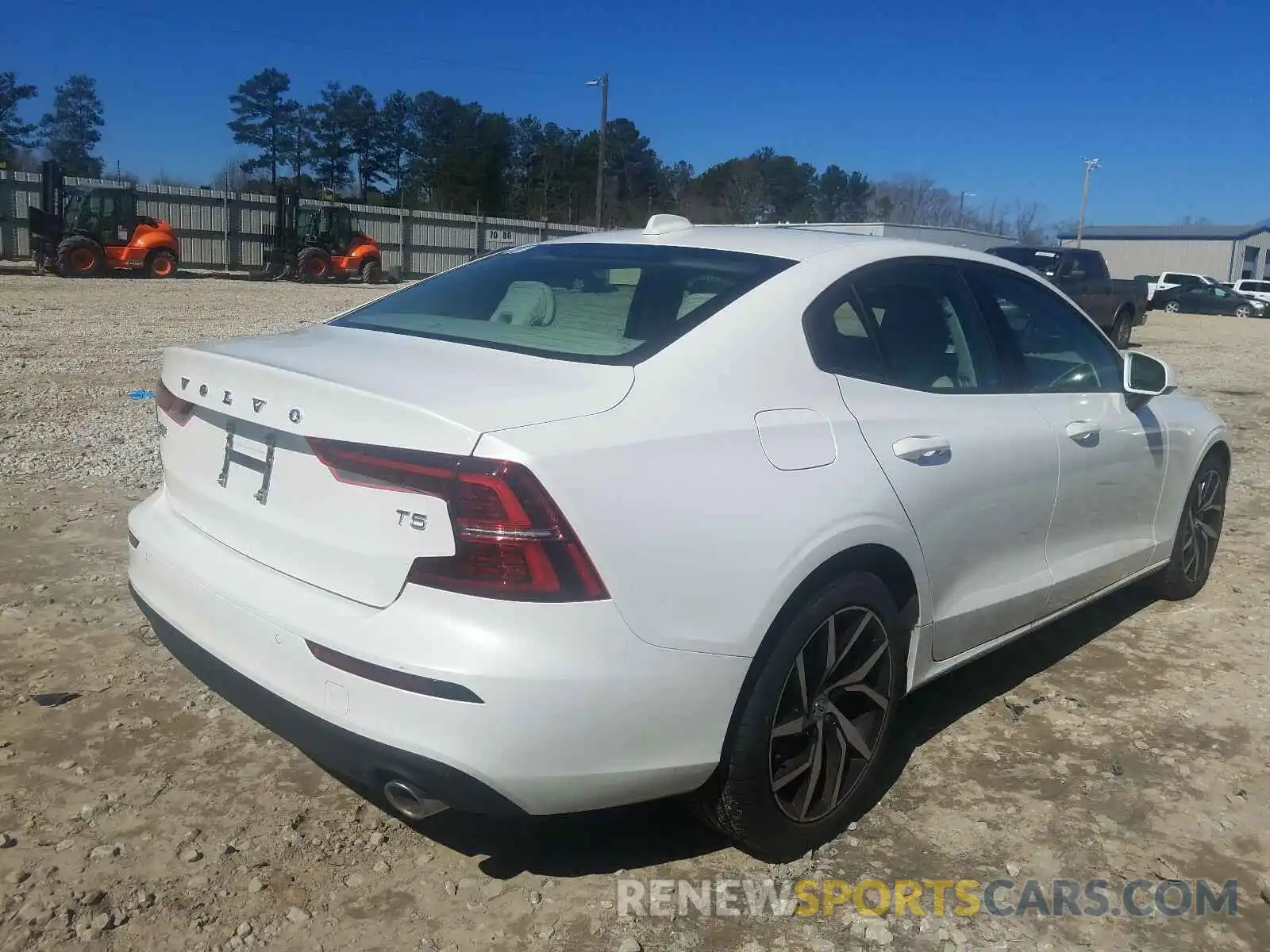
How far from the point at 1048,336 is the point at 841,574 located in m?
1.81

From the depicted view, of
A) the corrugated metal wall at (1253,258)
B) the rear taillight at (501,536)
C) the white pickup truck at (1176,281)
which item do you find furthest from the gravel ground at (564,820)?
the corrugated metal wall at (1253,258)

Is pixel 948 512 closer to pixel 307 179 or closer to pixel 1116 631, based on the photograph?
pixel 1116 631

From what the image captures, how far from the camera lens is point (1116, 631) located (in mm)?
4809

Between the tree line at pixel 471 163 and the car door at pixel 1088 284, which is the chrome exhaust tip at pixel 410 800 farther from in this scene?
the tree line at pixel 471 163

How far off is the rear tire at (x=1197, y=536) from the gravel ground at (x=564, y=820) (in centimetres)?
14

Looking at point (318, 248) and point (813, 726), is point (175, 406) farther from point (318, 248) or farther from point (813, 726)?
point (318, 248)

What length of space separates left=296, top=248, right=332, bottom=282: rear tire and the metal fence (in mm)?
5676

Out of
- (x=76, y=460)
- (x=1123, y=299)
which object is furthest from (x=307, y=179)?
(x=76, y=460)

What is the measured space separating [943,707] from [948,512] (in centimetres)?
110

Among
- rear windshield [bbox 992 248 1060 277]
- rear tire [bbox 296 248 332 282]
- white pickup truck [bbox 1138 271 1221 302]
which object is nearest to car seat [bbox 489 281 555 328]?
rear windshield [bbox 992 248 1060 277]

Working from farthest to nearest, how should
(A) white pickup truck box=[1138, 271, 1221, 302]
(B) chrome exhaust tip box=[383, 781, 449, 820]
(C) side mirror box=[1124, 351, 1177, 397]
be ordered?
(A) white pickup truck box=[1138, 271, 1221, 302] < (C) side mirror box=[1124, 351, 1177, 397] < (B) chrome exhaust tip box=[383, 781, 449, 820]

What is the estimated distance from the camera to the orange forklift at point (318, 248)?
29.8 m

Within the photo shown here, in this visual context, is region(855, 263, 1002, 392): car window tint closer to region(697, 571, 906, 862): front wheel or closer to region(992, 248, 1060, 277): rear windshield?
region(697, 571, 906, 862): front wheel

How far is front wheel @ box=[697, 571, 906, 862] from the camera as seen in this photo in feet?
8.59
